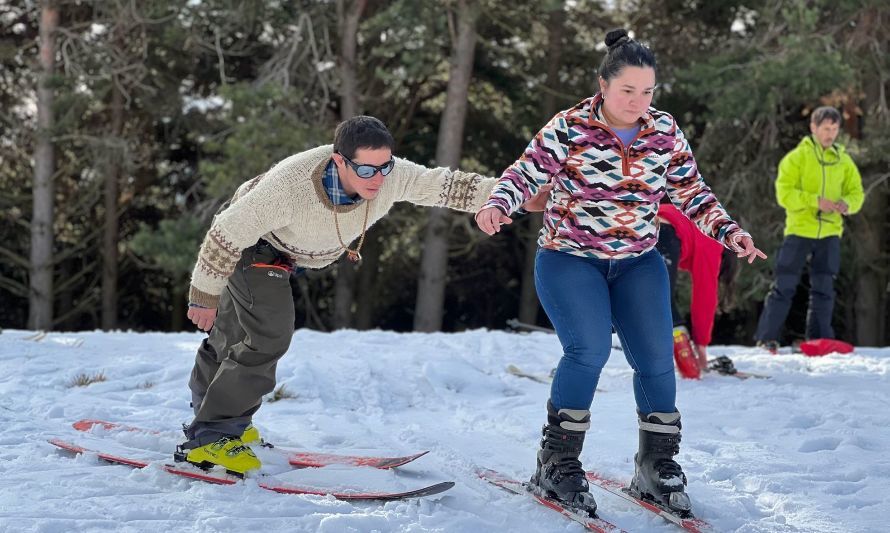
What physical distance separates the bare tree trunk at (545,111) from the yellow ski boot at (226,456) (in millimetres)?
11432

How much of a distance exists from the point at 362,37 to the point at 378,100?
118cm

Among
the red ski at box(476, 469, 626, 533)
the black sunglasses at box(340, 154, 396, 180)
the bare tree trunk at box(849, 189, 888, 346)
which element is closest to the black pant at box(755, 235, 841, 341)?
the red ski at box(476, 469, 626, 533)

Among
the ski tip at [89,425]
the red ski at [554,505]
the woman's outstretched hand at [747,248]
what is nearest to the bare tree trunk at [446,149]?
the ski tip at [89,425]

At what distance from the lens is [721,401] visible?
541 centimetres

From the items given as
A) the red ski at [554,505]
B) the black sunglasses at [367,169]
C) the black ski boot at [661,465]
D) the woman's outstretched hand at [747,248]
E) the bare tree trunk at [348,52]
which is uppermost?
the bare tree trunk at [348,52]

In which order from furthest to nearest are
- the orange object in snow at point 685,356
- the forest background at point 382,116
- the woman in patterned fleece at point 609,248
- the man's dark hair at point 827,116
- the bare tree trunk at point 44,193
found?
the bare tree trunk at point 44,193 < the forest background at point 382,116 < the man's dark hair at point 827,116 < the orange object in snow at point 685,356 < the woman in patterned fleece at point 609,248

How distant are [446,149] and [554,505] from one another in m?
11.4

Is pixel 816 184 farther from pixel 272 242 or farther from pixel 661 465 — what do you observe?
pixel 272 242

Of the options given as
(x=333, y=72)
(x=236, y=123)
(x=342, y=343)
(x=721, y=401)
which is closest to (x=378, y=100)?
(x=333, y=72)

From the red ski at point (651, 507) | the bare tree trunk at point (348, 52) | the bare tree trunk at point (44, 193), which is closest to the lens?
the red ski at point (651, 507)

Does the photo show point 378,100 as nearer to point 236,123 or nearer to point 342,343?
point 236,123

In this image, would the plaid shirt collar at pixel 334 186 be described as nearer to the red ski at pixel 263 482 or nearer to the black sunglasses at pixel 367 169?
the black sunglasses at pixel 367 169

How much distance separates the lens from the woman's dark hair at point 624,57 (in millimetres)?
3225

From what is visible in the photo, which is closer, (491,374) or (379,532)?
(379,532)
